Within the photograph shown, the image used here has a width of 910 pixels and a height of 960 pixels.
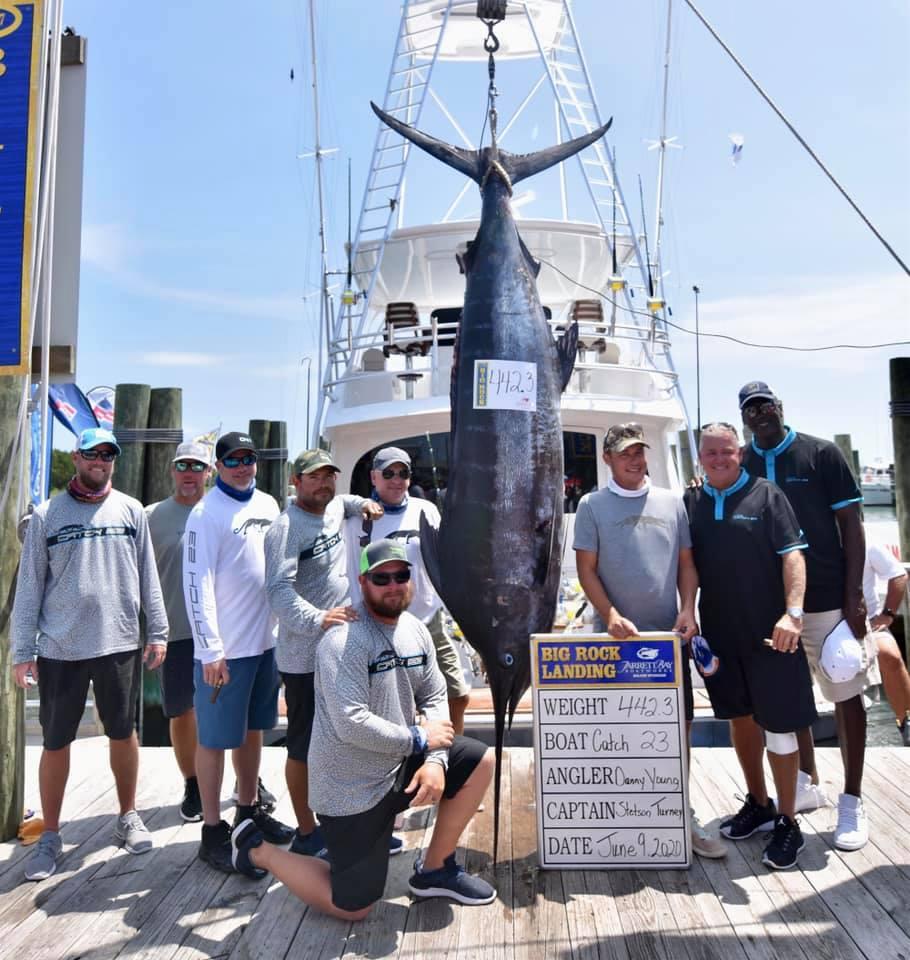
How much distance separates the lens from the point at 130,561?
284 cm

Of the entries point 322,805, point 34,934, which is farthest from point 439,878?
point 34,934

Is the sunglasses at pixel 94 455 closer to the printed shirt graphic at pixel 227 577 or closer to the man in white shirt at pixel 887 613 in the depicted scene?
the printed shirt graphic at pixel 227 577

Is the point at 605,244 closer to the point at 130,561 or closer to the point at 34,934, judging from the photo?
the point at 130,561

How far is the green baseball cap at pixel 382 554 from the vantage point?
2164 mm

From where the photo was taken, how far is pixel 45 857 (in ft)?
8.76

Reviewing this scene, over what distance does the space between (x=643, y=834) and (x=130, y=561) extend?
1892 mm

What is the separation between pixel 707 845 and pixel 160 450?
392 centimetres

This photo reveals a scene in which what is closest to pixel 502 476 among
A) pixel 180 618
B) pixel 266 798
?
pixel 180 618

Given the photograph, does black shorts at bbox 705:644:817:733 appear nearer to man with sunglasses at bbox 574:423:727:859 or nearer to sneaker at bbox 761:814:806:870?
man with sunglasses at bbox 574:423:727:859

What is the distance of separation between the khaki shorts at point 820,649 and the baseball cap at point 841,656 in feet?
0.08

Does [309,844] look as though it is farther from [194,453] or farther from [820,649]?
[820,649]

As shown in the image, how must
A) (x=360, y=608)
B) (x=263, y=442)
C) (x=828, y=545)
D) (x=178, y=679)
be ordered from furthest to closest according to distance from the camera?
(x=263, y=442)
(x=178, y=679)
(x=828, y=545)
(x=360, y=608)

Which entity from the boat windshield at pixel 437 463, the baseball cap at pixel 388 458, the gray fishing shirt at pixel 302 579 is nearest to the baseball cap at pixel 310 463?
the gray fishing shirt at pixel 302 579

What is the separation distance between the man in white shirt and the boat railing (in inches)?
117
